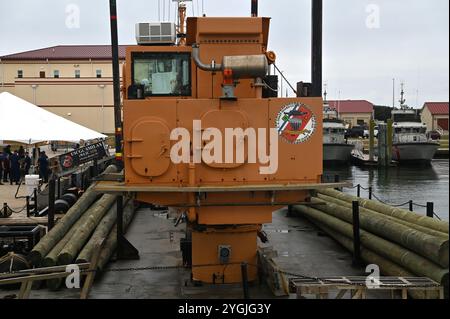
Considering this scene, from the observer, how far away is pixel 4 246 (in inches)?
464

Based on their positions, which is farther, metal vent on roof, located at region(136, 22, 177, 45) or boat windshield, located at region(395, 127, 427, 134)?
boat windshield, located at region(395, 127, 427, 134)

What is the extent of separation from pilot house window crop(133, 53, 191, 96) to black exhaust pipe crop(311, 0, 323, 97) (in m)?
2.41

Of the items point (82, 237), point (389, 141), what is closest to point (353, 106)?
point (389, 141)

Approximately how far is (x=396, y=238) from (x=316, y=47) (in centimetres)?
390

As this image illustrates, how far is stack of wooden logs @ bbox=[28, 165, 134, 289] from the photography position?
9625 mm

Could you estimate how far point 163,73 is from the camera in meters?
8.95

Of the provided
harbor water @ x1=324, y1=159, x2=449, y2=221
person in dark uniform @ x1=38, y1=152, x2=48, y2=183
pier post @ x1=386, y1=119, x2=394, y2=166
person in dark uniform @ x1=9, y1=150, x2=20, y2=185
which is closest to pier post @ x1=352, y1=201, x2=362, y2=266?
person in dark uniform @ x1=38, y1=152, x2=48, y2=183

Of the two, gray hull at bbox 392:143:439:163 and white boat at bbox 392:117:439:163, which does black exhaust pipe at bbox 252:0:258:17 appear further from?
gray hull at bbox 392:143:439:163

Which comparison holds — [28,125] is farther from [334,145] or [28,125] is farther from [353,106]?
[353,106]

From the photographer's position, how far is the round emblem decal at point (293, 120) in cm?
824
